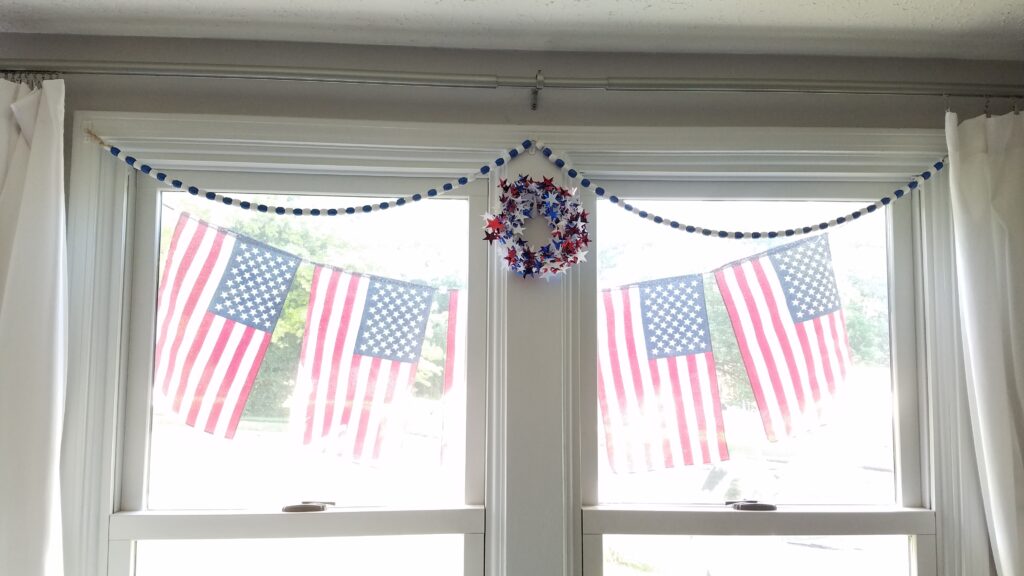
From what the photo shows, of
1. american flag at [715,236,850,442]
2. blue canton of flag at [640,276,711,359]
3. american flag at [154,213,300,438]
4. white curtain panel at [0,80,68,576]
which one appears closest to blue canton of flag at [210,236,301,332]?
american flag at [154,213,300,438]

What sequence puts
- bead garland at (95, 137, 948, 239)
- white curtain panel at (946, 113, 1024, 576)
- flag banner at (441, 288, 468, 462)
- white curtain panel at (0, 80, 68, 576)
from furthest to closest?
flag banner at (441, 288, 468, 462) < bead garland at (95, 137, 948, 239) < white curtain panel at (946, 113, 1024, 576) < white curtain panel at (0, 80, 68, 576)

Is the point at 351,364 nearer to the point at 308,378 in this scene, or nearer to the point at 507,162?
the point at 308,378

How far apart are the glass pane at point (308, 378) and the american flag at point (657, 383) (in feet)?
1.29

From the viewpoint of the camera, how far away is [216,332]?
6.15 feet

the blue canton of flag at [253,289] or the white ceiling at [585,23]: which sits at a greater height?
the white ceiling at [585,23]

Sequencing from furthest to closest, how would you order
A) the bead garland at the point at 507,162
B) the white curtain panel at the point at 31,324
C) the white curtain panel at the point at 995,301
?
1. the bead garland at the point at 507,162
2. the white curtain panel at the point at 995,301
3. the white curtain panel at the point at 31,324

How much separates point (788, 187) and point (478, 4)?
944mm

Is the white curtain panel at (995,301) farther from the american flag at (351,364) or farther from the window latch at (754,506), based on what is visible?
the american flag at (351,364)

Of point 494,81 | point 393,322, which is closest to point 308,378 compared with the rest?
point 393,322

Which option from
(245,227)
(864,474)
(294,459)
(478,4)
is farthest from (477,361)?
(864,474)

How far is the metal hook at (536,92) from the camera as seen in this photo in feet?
5.81

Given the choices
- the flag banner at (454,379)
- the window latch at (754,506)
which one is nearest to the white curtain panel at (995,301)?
the window latch at (754,506)

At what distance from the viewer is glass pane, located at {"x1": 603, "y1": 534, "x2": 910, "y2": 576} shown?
1.88 m

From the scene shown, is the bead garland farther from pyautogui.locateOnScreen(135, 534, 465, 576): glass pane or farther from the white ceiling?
pyautogui.locateOnScreen(135, 534, 465, 576): glass pane
